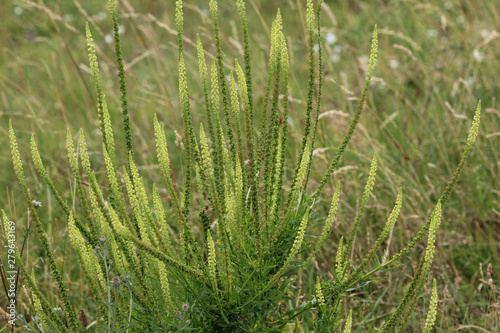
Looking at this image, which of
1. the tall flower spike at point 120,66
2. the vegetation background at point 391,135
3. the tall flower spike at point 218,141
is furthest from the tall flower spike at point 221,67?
the vegetation background at point 391,135

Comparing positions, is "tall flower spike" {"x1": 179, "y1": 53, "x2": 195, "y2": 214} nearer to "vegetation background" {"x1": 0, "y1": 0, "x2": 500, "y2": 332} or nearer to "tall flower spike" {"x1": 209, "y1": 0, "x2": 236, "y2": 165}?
"tall flower spike" {"x1": 209, "y1": 0, "x2": 236, "y2": 165}

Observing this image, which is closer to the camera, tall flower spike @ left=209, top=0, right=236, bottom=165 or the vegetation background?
tall flower spike @ left=209, top=0, right=236, bottom=165

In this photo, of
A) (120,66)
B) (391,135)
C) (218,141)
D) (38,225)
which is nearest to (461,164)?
(218,141)

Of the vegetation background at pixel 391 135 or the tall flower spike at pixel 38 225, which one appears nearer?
the tall flower spike at pixel 38 225

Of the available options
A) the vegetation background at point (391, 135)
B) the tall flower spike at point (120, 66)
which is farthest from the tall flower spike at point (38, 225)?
the vegetation background at point (391, 135)

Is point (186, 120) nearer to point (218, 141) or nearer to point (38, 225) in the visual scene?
point (218, 141)

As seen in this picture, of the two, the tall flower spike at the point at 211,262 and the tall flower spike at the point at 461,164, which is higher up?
the tall flower spike at the point at 461,164

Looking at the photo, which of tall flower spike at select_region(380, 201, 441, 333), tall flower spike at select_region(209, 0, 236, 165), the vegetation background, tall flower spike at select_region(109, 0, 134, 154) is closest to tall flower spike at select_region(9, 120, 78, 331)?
tall flower spike at select_region(109, 0, 134, 154)

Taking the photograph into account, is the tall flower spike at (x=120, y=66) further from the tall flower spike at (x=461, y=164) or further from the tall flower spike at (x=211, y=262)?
the tall flower spike at (x=461, y=164)

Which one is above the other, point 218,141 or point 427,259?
point 218,141

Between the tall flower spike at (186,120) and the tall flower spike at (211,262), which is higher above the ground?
the tall flower spike at (186,120)

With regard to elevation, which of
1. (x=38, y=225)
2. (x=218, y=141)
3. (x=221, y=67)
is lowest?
(x=38, y=225)

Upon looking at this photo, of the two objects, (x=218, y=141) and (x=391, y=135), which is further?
(x=391, y=135)

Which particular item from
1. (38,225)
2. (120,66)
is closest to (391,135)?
(120,66)
